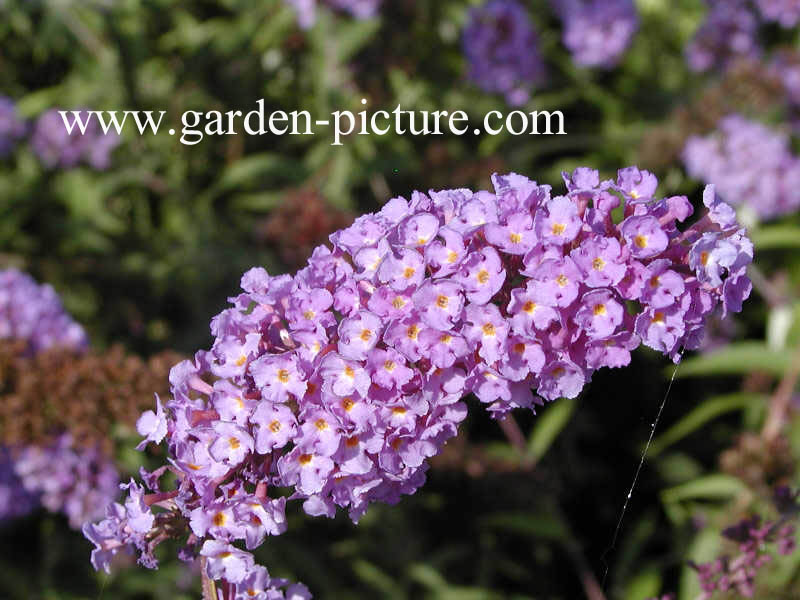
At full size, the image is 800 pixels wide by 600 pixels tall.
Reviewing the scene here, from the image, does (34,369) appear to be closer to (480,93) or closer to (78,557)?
(78,557)

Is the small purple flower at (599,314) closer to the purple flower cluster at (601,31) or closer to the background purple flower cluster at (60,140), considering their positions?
the background purple flower cluster at (60,140)

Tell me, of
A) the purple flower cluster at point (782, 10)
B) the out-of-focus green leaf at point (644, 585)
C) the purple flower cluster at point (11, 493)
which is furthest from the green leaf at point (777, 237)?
the purple flower cluster at point (11, 493)

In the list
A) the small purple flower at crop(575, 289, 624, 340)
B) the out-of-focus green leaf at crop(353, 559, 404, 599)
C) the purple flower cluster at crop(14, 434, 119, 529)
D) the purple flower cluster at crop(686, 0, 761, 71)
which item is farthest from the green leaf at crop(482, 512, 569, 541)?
the purple flower cluster at crop(686, 0, 761, 71)

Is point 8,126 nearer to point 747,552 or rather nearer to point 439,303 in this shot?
point 439,303

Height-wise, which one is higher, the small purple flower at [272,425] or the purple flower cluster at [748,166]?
the purple flower cluster at [748,166]

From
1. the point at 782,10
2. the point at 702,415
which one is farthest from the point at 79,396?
the point at 782,10
